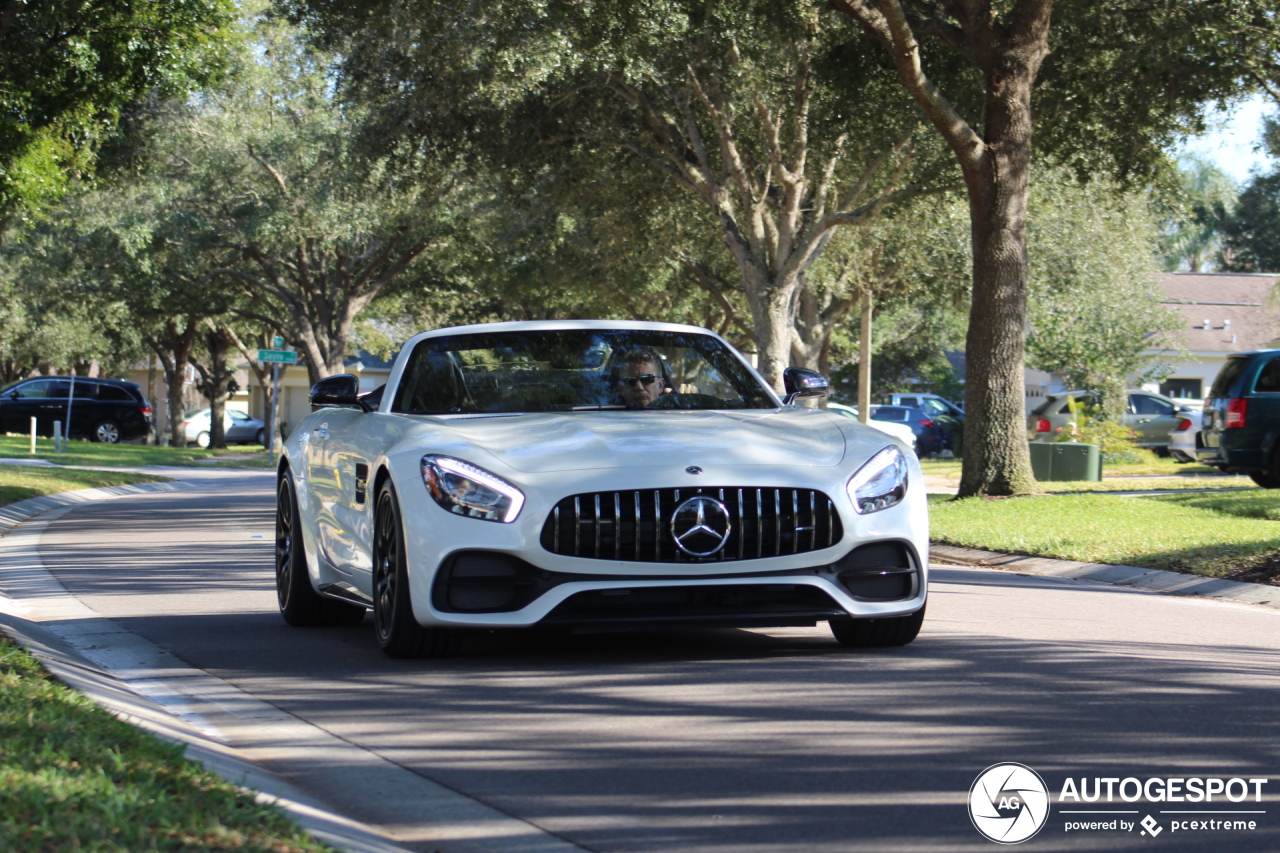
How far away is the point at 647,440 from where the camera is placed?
6473 millimetres

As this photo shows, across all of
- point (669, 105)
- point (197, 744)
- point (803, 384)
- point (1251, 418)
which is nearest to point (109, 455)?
point (669, 105)

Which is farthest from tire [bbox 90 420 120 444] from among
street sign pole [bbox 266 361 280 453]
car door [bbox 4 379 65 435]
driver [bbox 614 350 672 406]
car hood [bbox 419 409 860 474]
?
car hood [bbox 419 409 860 474]

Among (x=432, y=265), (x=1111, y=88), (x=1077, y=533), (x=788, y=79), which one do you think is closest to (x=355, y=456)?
(x=1077, y=533)

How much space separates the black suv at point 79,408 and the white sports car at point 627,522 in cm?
3839

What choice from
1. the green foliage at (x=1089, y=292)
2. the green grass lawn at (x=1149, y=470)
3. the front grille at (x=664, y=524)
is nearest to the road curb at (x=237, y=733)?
the front grille at (x=664, y=524)

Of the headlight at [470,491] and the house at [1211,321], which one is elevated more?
the house at [1211,321]

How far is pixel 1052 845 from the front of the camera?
395 centimetres

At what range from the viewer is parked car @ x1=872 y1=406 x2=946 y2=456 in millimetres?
38719

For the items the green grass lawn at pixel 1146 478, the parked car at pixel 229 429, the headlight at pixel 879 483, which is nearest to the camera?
the headlight at pixel 879 483

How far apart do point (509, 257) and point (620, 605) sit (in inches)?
1206

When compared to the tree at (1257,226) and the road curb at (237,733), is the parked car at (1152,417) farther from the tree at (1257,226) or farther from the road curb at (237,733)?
the tree at (1257,226)

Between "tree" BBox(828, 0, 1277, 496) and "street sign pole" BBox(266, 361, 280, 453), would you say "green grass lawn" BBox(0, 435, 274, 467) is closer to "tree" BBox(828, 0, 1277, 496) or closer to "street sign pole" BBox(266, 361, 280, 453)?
"street sign pole" BBox(266, 361, 280, 453)

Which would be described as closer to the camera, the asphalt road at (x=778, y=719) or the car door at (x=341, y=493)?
the asphalt road at (x=778, y=719)

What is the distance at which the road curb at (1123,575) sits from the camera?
9688 millimetres
